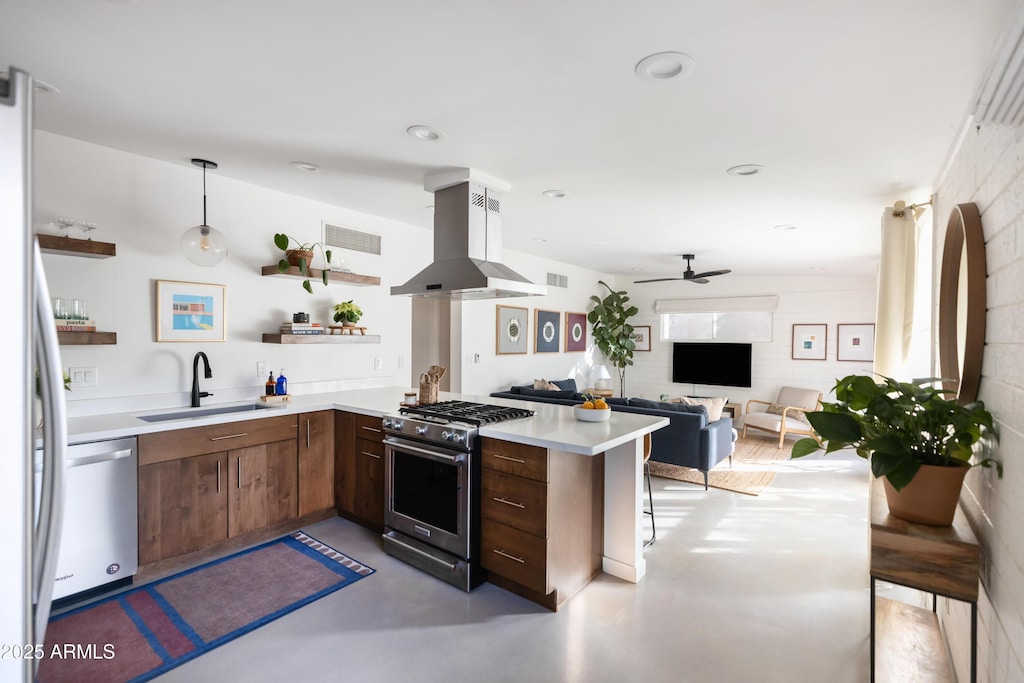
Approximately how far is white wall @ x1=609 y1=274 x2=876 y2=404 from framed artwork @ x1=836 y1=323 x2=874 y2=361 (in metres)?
0.07

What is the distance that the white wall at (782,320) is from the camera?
686 centimetres

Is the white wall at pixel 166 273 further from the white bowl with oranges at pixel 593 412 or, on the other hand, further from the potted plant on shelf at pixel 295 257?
the white bowl with oranges at pixel 593 412

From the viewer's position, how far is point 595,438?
7.87 ft

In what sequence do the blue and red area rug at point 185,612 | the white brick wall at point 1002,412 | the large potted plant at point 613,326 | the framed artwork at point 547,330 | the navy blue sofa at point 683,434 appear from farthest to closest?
the large potted plant at point 613,326
the framed artwork at point 547,330
the navy blue sofa at point 683,434
the blue and red area rug at point 185,612
the white brick wall at point 1002,412

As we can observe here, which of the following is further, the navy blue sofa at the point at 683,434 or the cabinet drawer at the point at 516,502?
Answer: the navy blue sofa at the point at 683,434

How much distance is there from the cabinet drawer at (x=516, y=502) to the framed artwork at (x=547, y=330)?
396 centimetres

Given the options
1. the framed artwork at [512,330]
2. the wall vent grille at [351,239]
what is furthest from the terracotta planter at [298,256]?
the framed artwork at [512,330]

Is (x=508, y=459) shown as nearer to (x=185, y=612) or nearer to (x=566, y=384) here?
(x=185, y=612)

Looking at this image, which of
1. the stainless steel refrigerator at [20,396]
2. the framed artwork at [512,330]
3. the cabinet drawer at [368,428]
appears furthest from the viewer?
the framed artwork at [512,330]

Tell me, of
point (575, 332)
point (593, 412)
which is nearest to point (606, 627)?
point (593, 412)

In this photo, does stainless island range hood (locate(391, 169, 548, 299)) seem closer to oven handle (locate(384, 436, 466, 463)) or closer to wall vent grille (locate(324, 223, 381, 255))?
oven handle (locate(384, 436, 466, 463))

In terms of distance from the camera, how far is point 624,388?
8547 mm

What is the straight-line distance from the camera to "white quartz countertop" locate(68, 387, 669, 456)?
7.79 ft

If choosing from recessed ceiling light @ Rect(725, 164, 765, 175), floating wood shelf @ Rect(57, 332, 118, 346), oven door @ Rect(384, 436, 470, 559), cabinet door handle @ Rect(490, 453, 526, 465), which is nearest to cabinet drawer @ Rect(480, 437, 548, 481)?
cabinet door handle @ Rect(490, 453, 526, 465)
